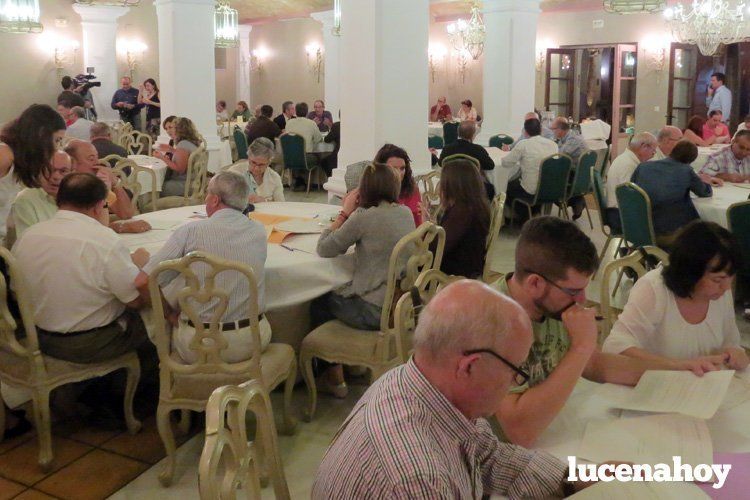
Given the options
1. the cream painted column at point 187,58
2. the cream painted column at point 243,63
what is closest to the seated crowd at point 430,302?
A: the cream painted column at point 187,58

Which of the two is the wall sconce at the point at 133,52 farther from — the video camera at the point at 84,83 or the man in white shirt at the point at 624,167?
the man in white shirt at the point at 624,167

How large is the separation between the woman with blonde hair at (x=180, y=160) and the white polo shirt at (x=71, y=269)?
3423mm

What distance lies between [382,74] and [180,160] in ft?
6.81

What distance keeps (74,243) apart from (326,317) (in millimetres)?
1218

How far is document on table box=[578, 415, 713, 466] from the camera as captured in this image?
1.47m

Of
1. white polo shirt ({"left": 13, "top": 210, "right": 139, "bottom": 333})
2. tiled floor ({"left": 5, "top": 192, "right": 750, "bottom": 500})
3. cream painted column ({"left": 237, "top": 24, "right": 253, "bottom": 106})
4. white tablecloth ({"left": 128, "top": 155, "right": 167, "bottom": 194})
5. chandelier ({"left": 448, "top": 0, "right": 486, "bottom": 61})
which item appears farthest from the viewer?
cream painted column ({"left": 237, "top": 24, "right": 253, "bottom": 106})

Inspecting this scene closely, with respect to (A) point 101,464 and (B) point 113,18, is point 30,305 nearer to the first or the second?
(A) point 101,464

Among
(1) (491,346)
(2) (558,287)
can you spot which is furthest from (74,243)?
(1) (491,346)

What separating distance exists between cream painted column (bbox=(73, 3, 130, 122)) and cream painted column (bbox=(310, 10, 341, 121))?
3.69 metres

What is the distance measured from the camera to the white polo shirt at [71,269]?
282 cm

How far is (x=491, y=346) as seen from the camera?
1.22 metres

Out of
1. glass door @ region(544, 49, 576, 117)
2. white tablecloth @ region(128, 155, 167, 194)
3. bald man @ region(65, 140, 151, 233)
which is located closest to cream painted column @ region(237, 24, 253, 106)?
glass door @ region(544, 49, 576, 117)

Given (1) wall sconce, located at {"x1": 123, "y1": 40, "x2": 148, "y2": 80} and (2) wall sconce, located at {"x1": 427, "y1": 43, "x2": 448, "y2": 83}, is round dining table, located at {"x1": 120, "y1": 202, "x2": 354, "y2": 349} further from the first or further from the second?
(2) wall sconce, located at {"x1": 427, "y1": 43, "x2": 448, "y2": 83}

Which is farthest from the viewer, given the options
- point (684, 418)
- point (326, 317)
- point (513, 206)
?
point (513, 206)
